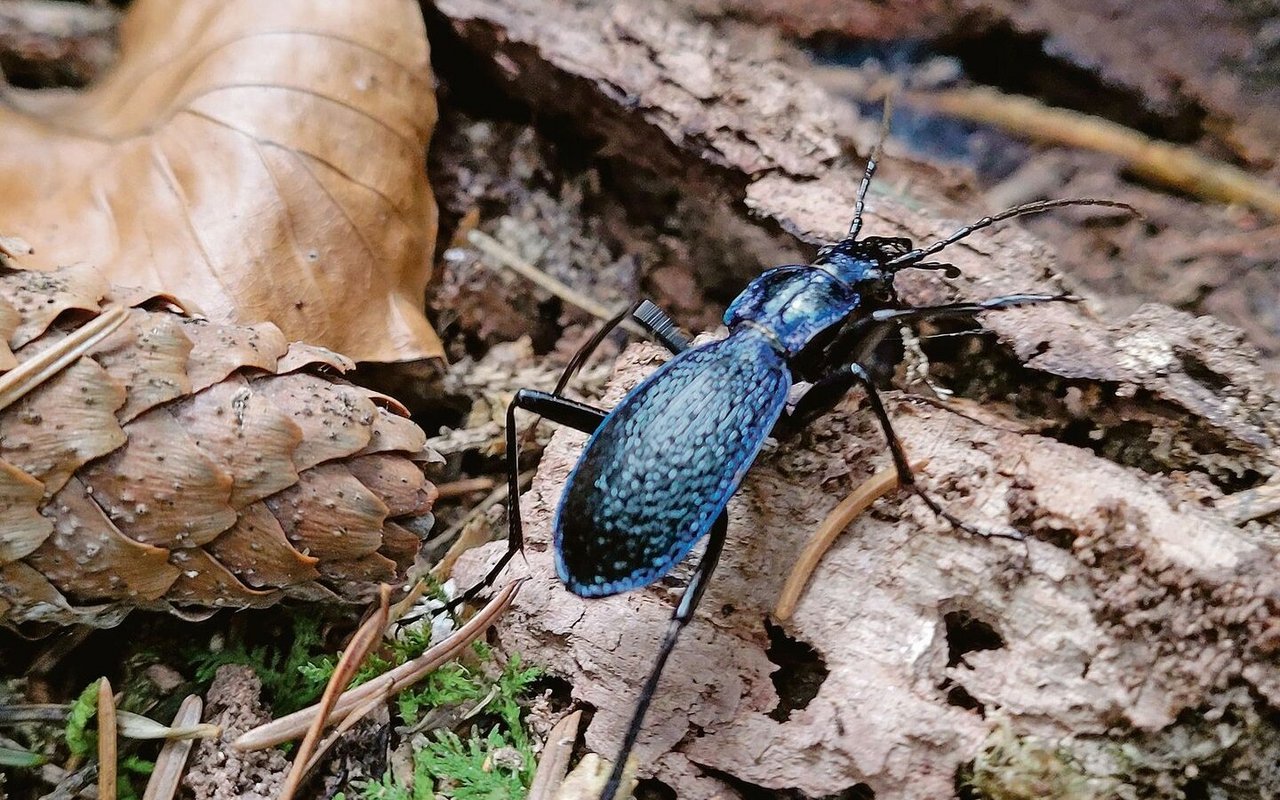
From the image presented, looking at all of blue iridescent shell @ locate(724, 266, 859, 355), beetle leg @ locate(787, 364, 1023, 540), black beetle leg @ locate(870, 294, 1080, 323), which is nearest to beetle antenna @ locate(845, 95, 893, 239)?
blue iridescent shell @ locate(724, 266, 859, 355)

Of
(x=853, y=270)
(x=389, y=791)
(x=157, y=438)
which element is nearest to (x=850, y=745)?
(x=389, y=791)

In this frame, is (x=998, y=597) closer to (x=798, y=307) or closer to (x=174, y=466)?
(x=798, y=307)

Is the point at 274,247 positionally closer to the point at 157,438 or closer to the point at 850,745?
the point at 157,438

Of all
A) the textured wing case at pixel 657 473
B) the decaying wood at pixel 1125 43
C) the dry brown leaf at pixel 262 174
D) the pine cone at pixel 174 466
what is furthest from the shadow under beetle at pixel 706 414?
the decaying wood at pixel 1125 43

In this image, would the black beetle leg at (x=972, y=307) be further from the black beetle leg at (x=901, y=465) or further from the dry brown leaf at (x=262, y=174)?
the dry brown leaf at (x=262, y=174)

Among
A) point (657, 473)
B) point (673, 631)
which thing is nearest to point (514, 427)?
point (657, 473)
